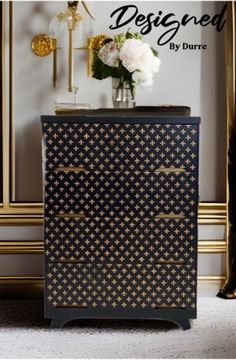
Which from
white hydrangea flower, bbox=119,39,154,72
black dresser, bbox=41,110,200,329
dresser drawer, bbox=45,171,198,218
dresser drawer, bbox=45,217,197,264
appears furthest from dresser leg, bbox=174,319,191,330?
white hydrangea flower, bbox=119,39,154,72

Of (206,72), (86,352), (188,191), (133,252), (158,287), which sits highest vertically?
(206,72)

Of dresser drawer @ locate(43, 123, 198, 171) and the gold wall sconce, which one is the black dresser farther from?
the gold wall sconce

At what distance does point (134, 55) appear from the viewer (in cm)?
269

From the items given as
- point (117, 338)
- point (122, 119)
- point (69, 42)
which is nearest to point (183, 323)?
point (117, 338)

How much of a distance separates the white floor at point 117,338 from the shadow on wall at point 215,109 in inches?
28.6

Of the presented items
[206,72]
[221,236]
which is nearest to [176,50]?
[206,72]

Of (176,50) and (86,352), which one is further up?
(176,50)

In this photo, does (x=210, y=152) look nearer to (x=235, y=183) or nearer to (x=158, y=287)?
(x=235, y=183)

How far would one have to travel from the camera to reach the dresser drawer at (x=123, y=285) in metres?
2.57

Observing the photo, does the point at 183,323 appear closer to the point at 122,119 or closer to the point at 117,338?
the point at 117,338

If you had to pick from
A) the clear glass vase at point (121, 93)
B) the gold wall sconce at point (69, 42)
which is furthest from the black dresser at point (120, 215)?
the gold wall sconce at point (69, 42)

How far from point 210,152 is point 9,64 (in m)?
1.23

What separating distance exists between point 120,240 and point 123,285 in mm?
206

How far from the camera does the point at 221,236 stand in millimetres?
3236
